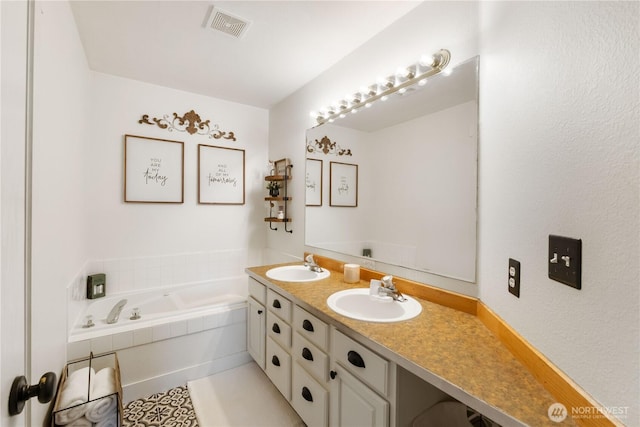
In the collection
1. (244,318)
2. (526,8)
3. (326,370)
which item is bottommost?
(244,318)

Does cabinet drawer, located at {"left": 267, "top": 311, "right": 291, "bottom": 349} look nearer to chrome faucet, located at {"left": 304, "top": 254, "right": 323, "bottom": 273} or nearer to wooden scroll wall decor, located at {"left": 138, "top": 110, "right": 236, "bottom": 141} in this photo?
chrome faucet, located at {"left": 304, "top": 254, "right": 323, "bottom": 273}

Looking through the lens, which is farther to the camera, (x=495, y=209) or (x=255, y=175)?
(x=255, y=175)

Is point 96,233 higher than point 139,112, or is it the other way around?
point 139,112

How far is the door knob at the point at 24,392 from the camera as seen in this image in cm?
54

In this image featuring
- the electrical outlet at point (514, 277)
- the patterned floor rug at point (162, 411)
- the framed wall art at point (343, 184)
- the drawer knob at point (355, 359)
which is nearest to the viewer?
the electrical outlet at point (514, 277)

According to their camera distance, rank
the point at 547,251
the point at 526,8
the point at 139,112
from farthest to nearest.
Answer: the point at 139,112 < the point at 526,8 < the point at 547,251

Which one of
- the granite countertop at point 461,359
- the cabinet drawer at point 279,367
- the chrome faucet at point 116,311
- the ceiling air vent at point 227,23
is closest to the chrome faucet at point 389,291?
the granite countertop at point 461,359

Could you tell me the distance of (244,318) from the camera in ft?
7.54

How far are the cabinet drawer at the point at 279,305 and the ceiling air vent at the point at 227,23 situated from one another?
5.67 feet

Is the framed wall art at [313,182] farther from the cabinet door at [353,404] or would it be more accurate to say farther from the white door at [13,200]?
the white door at [13,200]

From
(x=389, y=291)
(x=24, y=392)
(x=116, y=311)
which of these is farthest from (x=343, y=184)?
(x=116, y=311)

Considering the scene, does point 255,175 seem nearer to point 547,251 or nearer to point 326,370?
point 326,370

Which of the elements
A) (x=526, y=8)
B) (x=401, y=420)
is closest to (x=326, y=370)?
(x=401, y=420)

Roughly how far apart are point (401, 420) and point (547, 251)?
776mm
